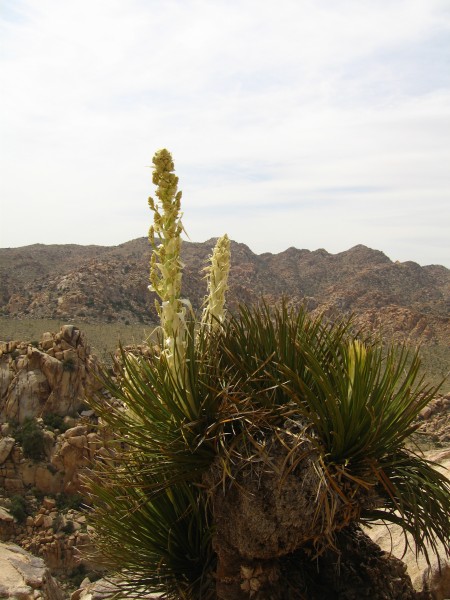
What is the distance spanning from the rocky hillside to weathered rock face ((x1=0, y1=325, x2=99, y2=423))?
918cm

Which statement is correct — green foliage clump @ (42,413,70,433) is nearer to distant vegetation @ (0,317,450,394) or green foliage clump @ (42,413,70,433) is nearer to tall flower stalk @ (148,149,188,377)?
distant vegetation @ (0,317,450,394)

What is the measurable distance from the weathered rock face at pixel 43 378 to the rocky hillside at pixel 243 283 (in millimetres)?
9182

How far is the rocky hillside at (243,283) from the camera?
139ft

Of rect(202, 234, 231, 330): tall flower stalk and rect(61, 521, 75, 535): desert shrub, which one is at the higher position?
rect(202, 234, 231, 330): tall flower stalk

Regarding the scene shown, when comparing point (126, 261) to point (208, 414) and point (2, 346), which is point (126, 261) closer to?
point (2, 346)

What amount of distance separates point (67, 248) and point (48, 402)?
56.8m

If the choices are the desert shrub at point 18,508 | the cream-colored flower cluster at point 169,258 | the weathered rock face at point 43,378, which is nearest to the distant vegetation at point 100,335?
the weathered rock face at point 43,378

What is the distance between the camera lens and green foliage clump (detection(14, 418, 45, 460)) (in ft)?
65.6

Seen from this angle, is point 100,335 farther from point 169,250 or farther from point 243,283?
point 169,250

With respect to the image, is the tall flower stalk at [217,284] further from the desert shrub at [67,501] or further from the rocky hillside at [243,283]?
the rocky hillside at [243,283]

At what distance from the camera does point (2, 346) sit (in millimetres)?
23109

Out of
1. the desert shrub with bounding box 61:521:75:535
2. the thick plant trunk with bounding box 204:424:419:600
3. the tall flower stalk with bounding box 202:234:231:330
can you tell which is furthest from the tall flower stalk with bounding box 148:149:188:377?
the desert shrub with bounding box 61:521:75:535

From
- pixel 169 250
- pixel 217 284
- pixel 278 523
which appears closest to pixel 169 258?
pixel 169 250

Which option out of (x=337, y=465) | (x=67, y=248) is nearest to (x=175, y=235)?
(x=337, y=465)
